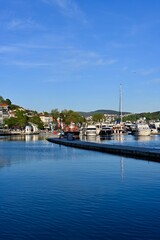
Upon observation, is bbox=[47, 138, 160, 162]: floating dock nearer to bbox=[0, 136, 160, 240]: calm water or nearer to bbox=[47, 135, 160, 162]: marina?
bbox=[47, 135, 160, 162]: marina

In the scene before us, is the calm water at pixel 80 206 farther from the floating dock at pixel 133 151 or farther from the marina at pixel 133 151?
the marina at pixel 133 151

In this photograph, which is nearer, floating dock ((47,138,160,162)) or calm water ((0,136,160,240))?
calm water ((0,136,160,240))

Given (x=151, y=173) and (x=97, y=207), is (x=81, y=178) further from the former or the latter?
(x=97, y=207)

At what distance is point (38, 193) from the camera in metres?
23.1

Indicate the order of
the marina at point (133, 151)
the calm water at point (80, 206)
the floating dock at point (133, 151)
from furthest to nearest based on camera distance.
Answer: the marina at point (133, 151) → the floating dock at point (133, 151) → the calm water at point (80, 206)

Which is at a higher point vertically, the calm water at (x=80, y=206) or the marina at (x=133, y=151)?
the marina at (x=133, y=151)

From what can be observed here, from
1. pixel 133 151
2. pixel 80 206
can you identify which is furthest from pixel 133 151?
pixel 80 206

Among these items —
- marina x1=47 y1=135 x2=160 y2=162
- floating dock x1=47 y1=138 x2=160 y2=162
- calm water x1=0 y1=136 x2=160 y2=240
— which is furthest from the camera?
marina x1=47 y1=135 x2=160 y2=162

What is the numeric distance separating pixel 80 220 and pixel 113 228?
1.74 metres

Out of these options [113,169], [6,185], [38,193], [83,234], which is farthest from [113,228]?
[113,169]

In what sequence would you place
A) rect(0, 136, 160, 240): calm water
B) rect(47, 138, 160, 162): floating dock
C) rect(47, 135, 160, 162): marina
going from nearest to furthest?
rect(0, 136, 160, 240): calm water, rect(47, 138, 160, 162): floating dock, rect(47, 135, 160, 162): marina

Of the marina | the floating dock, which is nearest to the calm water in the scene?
the floating dock

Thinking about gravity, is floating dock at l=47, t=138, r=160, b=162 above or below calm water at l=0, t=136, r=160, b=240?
above

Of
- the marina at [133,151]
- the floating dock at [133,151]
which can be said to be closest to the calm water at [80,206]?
the floating dock at [133,151]
